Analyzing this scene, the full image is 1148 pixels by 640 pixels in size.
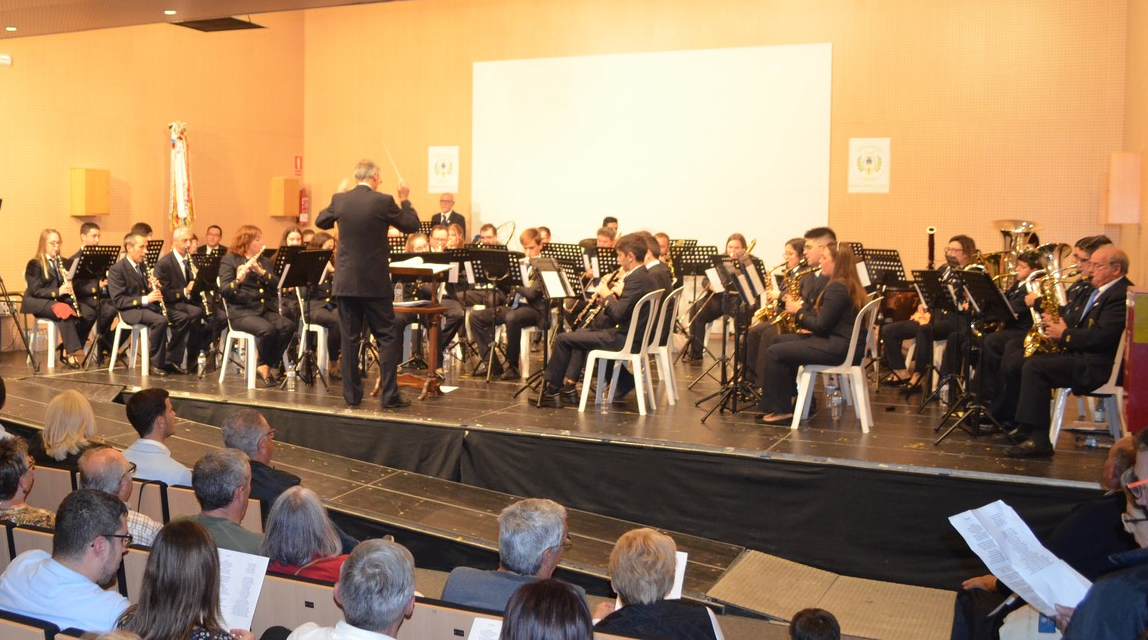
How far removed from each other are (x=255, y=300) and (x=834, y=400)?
4657 mm

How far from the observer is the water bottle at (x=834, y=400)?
7254 millimetres

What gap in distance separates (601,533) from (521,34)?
939 cm

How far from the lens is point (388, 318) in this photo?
691 centimetres

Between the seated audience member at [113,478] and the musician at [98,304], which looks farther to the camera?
the musician at [98,304]

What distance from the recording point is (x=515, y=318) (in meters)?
8.85

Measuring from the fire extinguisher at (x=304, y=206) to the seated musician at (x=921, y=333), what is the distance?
348 inches

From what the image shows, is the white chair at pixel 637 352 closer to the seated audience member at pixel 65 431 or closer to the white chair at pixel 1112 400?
the white chair at pixel 1112 400

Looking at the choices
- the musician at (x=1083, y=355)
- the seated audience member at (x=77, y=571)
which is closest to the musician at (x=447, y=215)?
the musician at (x=1083, y=355)

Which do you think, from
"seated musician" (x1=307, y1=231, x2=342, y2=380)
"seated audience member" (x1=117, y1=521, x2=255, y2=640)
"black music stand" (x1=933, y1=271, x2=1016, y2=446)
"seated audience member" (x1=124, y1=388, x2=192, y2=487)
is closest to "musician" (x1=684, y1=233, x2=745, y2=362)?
"seated musician" (x1=307, y1=231, x2=342, y2=380)

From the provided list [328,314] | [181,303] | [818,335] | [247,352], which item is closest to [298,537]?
[818,335]

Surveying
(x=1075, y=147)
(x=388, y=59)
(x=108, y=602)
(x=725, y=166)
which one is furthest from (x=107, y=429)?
(x=1075, y=147)

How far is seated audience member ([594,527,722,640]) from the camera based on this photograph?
2865mm

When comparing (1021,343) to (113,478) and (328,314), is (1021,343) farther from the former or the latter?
(328,314)

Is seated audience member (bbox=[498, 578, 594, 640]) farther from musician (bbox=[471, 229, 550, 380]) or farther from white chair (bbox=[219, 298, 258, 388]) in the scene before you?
musician (bbox=[471, 229, 550, 380])
